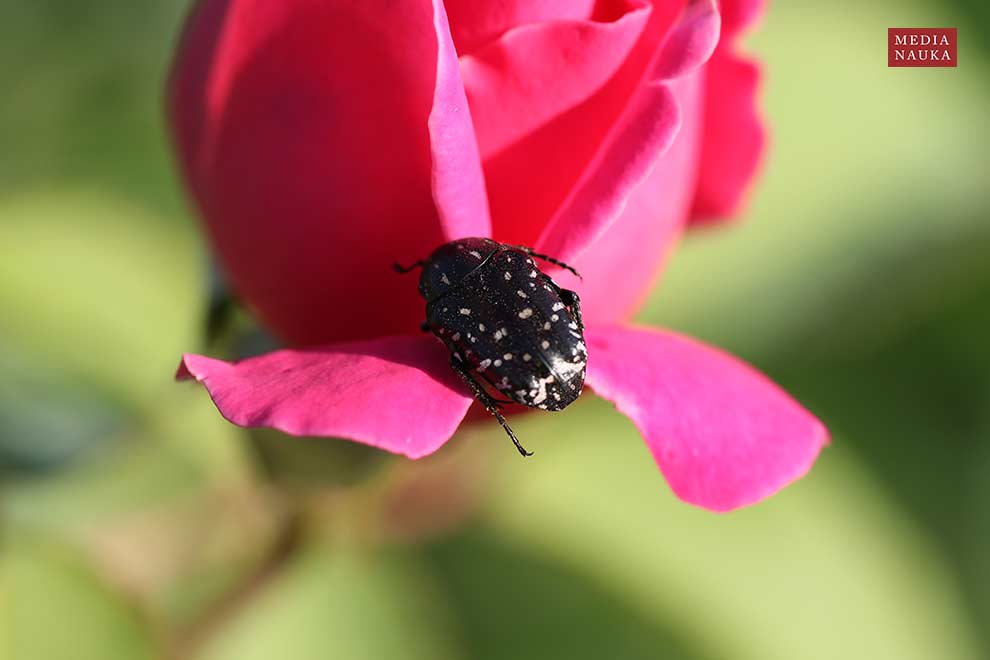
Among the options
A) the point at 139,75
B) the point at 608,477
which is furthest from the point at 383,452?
the point at 139,75

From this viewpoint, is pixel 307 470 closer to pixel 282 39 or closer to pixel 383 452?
pixel 383 452

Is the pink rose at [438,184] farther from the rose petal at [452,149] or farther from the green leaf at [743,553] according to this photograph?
the green leaf at [743,553]

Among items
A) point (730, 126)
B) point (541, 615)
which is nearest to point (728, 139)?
point (730, 126)

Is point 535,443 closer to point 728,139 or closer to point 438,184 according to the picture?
point 728,139

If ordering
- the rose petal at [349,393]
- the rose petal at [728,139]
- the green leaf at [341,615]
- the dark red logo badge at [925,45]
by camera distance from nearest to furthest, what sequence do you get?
the rose petal at [349,393] → the rose petal at [728,139] → the green leaf at [341,615] → the dark red logo badge at [925,45]

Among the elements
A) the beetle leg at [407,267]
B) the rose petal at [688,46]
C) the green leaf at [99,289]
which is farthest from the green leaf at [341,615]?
the rose petal at [688,46]
